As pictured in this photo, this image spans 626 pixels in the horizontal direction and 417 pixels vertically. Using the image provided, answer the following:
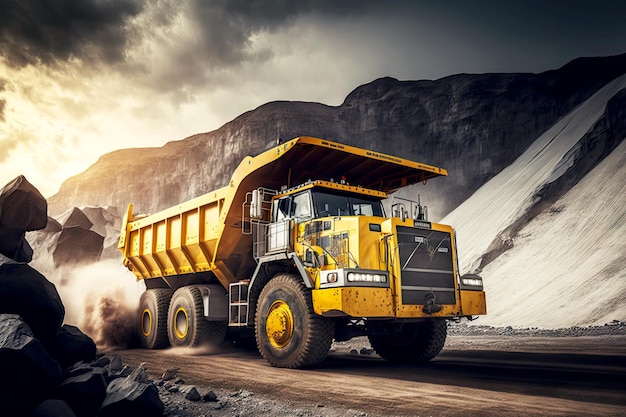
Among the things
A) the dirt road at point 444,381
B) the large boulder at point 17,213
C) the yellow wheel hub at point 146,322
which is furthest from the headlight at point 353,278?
the yellow wheel hub at point 146,322

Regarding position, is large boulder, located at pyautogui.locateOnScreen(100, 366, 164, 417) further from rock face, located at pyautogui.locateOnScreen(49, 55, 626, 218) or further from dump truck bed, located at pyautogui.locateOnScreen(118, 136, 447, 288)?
rock face, located at pyautogui.locateOnScreen(49, 55, 626, 218)

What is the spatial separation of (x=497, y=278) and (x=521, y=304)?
4016 mm

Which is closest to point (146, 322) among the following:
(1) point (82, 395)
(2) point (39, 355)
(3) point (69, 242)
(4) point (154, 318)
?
(4) point (154, 318)

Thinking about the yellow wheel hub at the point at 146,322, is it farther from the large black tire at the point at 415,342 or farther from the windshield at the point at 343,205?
the windshield at the point at 343,205

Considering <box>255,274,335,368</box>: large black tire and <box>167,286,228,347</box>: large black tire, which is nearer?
<box>255,274,335,368</box>: large black tire

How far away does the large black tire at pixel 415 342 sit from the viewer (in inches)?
369

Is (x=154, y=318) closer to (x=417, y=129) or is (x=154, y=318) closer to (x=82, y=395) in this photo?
(x=82, y=395)

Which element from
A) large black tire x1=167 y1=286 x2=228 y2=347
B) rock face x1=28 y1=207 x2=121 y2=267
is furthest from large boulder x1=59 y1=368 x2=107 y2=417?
rock face x1=28 y1=207 x2=121 y2=267

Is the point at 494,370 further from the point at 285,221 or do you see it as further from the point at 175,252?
the point at 175,252

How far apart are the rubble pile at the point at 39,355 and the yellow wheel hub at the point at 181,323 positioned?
217 inches

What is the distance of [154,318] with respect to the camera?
13070 mm

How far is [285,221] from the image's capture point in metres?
9.23

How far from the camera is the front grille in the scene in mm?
8188

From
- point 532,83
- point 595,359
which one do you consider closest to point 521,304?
point 595,359
